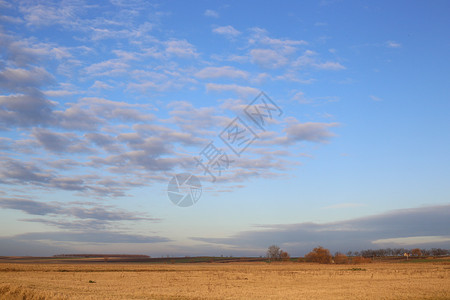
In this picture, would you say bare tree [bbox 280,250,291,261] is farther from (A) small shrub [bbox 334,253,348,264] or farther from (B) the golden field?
(B) the golden field

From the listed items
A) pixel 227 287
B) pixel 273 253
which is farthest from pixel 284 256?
pixel 227 287

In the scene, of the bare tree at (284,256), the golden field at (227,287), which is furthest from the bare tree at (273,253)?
the golden field at (227,287)

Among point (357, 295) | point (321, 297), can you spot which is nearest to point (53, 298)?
point (321, 297)

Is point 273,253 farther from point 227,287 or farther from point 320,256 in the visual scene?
point 227,287

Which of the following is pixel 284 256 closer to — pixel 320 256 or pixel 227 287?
pixel 320 256

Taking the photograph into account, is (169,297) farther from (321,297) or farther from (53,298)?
(321,297)

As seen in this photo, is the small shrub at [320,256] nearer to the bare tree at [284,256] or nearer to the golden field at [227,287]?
the bare tree at [284,256]

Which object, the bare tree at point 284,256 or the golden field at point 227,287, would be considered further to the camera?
the bare tree at point 284,256

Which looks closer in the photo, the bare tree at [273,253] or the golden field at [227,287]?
the golden field at [227,287]

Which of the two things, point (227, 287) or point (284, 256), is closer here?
point (227, 287)

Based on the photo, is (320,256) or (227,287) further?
(320,256)

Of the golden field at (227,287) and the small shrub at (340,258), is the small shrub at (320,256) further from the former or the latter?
the golden field at (227,287)

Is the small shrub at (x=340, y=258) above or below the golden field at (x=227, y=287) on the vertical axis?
below

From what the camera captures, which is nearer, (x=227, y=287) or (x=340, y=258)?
(x=227, y=287)
